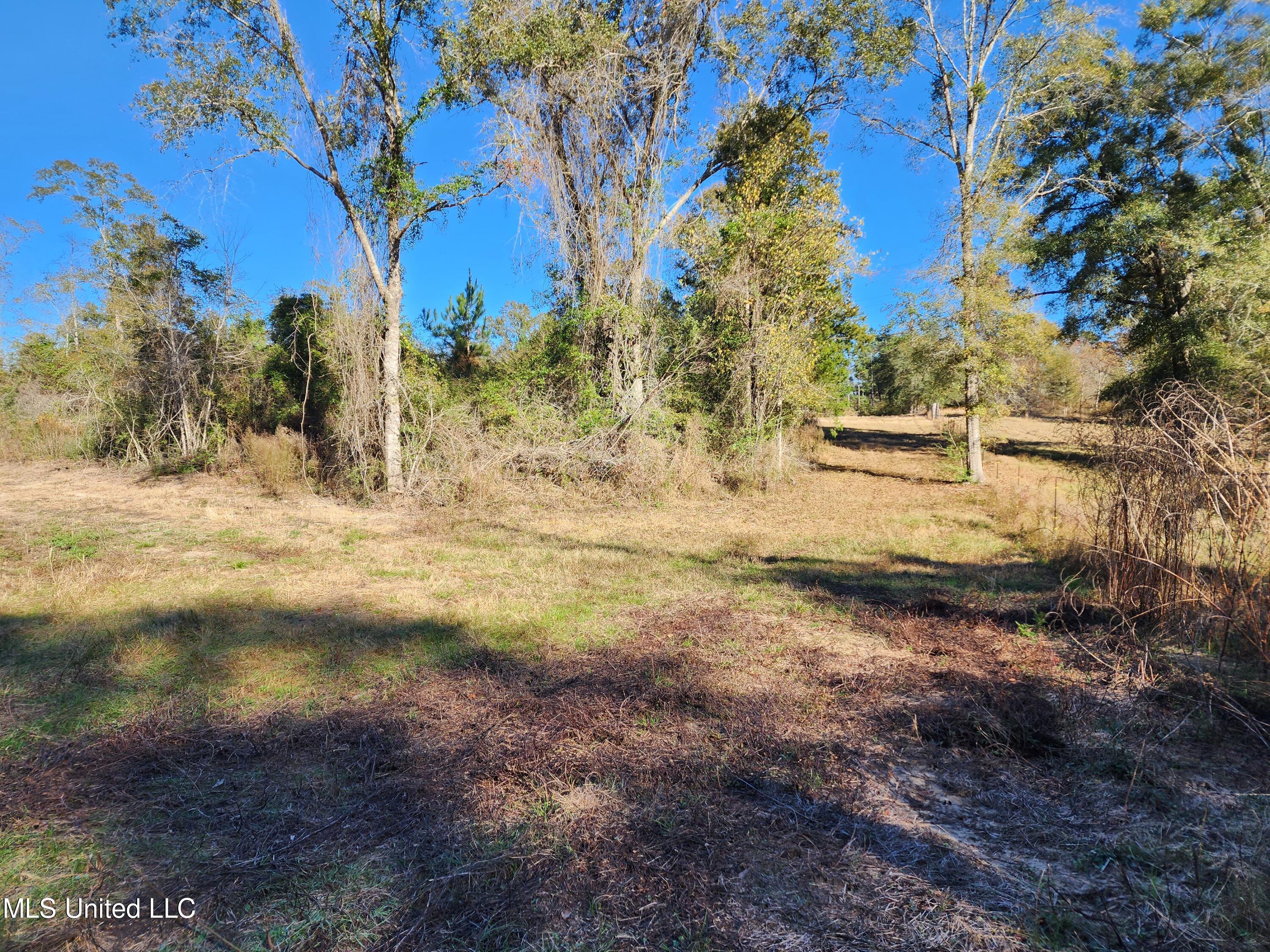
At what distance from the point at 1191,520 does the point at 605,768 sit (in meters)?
4.66

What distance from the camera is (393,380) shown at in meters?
12.8

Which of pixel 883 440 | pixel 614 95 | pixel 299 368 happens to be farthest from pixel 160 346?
pixel 883 440

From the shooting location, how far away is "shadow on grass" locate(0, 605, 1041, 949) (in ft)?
7.32

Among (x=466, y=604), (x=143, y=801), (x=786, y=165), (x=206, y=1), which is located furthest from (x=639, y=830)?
(x=786, y=165)

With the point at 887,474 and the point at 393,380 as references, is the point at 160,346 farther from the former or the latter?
the point at 887,474

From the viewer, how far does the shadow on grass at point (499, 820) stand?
2232 millimetres

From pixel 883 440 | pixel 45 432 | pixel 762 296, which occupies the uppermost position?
pixel 762 296

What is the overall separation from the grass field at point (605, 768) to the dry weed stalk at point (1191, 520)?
2.01 feet

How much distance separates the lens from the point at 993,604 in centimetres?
611

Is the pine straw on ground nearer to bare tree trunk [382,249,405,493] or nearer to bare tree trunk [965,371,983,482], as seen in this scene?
bare tree trunk [382,249,405,493]

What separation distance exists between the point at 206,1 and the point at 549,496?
460 inches

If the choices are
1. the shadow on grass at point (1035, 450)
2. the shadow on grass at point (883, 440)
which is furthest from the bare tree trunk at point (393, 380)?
the shadow on grass at point (1035, 450)

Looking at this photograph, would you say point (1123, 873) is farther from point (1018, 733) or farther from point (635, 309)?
point (635, 309)

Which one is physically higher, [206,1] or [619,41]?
[619,41]
